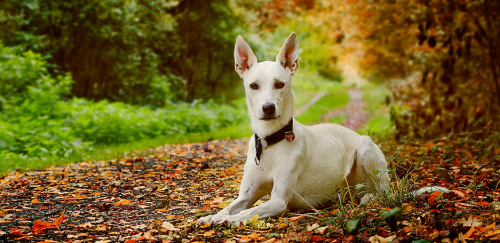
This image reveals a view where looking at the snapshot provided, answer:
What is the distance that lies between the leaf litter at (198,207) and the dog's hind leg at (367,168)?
16 cm

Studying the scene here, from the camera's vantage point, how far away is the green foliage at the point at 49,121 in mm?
8758

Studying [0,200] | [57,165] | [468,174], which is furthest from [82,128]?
[468,174]

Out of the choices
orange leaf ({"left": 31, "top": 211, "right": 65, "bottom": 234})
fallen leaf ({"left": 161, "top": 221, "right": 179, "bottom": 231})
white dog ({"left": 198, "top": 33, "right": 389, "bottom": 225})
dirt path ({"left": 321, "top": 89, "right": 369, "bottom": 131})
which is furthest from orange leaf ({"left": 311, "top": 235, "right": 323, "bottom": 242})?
dirt path ({"left": 321, "top": 89, "right": 369, "bottom": 131})

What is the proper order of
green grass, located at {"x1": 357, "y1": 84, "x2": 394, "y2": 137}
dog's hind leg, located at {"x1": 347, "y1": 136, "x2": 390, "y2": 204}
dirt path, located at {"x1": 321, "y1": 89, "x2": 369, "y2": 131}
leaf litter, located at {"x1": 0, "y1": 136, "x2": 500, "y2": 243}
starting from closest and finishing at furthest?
1. leaf litter, located at {"x1": 0, "y1": 136, "x2": 500, "y2": 243}
2. dog's hind leg, located at {"x1": 347, "y1": 136, "x2": 390, "y2": 204}
3. green grass, located at {"x1": 357, "y1": 84, "x2": 394, "y2": 137}
4. dirt path, located at {"x1": 321, "y1": 89, "x2": 369, "y2": 131}

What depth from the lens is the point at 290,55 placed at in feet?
14.4

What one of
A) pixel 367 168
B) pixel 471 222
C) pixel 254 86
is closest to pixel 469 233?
pixel 471 222

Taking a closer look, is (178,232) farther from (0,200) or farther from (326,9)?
(326,9)

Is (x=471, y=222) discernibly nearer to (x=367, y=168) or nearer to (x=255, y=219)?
(x=367, y=168)

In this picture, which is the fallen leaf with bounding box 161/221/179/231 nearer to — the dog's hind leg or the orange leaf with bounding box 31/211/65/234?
the orange leaf with bounding box 31/211/65/234

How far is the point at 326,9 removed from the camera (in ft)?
85.8

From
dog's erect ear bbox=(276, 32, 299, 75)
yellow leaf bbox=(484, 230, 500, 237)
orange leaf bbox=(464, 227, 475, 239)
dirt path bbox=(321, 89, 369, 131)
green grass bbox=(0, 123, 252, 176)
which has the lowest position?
dirt path bbox=(321, 89, 369, 131)

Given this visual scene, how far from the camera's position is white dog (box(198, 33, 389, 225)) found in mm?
3971

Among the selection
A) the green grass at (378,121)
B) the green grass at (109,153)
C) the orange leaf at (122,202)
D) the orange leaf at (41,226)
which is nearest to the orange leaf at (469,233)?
the orange leaf at (41,226)

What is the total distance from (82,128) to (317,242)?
8.14 metres
